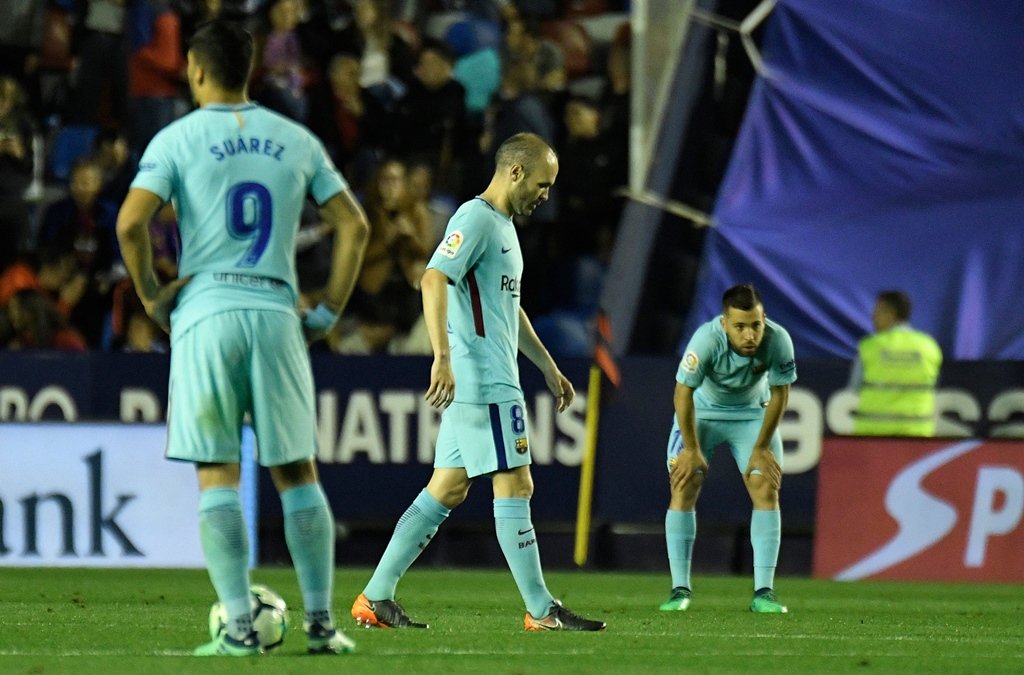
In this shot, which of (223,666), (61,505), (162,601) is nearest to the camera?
(223,666)

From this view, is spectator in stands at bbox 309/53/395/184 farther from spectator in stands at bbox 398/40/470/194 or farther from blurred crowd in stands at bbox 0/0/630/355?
spectator in stands at bbox 398/40/470/194

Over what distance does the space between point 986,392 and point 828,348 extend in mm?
1396

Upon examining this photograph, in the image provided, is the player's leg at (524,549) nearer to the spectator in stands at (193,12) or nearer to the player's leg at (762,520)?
the player's leg at (762,520)

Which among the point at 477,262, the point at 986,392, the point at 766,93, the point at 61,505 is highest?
the point at 766,93

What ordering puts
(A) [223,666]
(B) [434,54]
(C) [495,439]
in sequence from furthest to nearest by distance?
(B) [434,54], (C) [495,439], (A) [223,666]

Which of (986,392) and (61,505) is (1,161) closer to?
(61,505)

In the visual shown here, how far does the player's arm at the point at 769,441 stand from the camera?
10203mm

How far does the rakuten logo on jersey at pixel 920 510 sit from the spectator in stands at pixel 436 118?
4.30 metres

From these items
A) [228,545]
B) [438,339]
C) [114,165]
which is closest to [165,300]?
[228,545]

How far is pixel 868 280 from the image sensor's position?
15.8 metres

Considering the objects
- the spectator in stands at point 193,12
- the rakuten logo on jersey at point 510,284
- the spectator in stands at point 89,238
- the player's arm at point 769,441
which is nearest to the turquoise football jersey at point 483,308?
the rakuten logo on jersey at point 510,284

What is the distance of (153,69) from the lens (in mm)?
17047

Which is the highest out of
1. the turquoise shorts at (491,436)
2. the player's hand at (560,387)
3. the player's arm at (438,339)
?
the player's arm at (438,339)

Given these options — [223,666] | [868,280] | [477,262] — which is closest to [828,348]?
[868,280]
